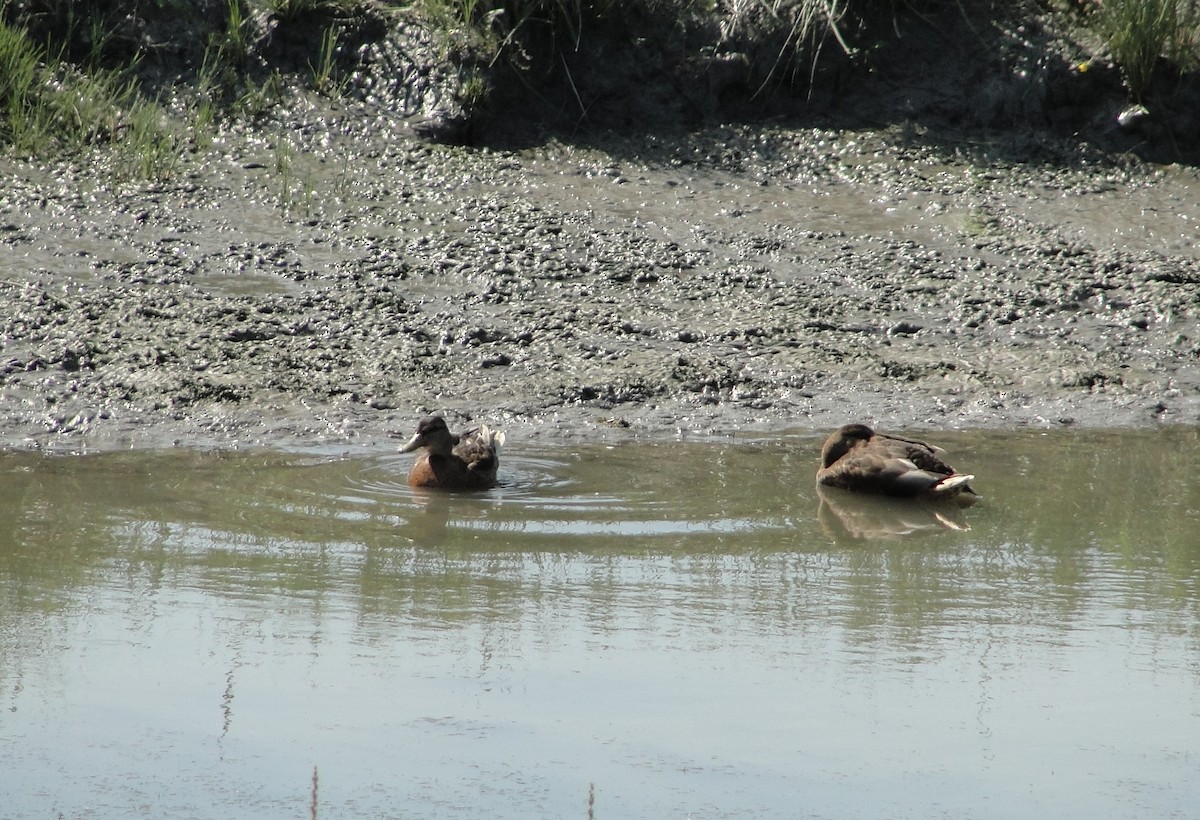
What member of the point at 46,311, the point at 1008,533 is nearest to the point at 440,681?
the point at 1008,533

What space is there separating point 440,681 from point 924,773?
4.13ft

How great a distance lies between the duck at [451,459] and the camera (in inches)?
261

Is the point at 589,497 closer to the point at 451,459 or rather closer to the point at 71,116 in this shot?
the point at 451,459

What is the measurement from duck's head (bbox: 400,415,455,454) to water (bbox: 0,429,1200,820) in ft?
0.64

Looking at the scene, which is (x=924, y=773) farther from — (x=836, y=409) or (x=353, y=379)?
(x=353, y=379)

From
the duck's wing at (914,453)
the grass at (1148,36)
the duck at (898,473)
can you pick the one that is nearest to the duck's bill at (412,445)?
the duck at (898,473)

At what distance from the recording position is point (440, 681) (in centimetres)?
417

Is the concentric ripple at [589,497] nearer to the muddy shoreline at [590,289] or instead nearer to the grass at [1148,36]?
the muddy shoreline at [590,289]

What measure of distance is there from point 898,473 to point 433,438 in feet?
6.33

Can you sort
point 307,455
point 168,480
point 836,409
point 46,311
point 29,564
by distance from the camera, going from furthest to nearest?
point 46,311 → point 836,409 → point 307,455 → point 168,480 → point 29,564

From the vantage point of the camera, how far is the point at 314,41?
1123 cm

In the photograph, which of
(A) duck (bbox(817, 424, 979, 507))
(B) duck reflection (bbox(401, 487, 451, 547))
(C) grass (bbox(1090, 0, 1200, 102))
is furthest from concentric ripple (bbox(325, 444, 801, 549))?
(C) grass (bbox(1090, 0, 1200, 102))

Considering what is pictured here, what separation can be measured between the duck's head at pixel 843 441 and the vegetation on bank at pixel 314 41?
4475mm

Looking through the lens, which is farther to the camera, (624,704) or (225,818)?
(624,704)
